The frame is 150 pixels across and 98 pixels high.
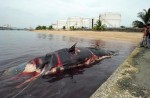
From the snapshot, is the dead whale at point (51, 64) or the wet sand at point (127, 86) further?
the dead whale at point (51, 64)

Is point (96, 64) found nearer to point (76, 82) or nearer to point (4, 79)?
point (76, 82)

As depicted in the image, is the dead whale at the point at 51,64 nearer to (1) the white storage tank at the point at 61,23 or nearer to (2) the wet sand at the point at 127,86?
(2) the wet sand at the point at 127,86

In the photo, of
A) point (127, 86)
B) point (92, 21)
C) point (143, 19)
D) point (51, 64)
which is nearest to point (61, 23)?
point (92, 21)

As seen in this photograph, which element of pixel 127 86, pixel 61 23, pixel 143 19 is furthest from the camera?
pixel 61 23

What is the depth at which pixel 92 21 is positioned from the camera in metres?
96.9

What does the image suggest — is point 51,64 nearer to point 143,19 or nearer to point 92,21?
point 143,19

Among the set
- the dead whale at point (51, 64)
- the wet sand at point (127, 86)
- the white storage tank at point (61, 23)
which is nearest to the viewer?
the wet sand at point (127, 86)

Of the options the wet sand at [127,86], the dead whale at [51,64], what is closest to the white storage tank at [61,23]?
the dead whale at [51,64]

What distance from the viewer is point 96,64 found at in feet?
41.8

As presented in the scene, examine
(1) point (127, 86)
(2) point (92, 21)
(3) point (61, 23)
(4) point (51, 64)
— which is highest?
(2) point (92, 21)

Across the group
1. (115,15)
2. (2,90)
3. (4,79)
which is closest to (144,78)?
(2,90)

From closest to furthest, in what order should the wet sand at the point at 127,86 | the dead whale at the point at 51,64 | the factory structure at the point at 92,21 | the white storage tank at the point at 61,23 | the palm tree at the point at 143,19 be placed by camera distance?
the wet sand at the point at 127,86, the dead whale at the point at 51,64, the palm tree at the point at 143,19, the factory structure at the point at 92,21, the white storage tank at the point at 61,23

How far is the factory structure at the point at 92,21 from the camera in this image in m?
90.5

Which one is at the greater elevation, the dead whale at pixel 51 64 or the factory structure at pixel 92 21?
the factory structure at pixel 92 21
